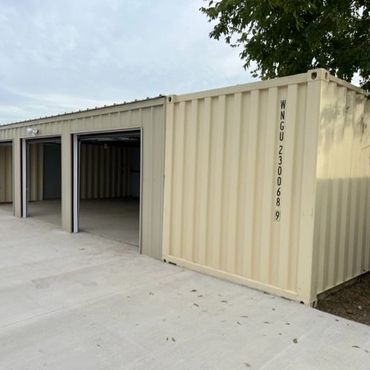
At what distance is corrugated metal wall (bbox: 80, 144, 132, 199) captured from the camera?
13914mm

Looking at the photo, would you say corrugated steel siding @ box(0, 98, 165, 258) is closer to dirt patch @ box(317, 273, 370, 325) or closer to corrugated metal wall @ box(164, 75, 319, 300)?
corrugated metal wall @ box(164, 75, 319, 300)

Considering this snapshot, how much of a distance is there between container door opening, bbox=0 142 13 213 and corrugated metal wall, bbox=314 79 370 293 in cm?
1104

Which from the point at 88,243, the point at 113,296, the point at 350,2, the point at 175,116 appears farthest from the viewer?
the point at 88,243

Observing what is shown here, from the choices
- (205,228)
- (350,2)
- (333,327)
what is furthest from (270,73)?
(333,327)

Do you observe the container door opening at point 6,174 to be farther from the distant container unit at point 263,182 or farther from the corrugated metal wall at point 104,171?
the distant container unit at point 263,182

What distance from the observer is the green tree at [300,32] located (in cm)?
441

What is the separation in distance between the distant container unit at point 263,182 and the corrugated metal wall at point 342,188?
12mm

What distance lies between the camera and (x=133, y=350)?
2.66 m

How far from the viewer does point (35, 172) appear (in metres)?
12.7

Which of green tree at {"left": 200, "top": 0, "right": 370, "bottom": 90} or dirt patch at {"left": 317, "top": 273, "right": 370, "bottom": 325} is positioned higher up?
green tree at {"left": 200, "top": 0, "right": 370, "bottom": 90}

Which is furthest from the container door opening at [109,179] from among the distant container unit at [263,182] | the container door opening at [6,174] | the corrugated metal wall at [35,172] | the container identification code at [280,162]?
the container identification code at [280,162]

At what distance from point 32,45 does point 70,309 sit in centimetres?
929

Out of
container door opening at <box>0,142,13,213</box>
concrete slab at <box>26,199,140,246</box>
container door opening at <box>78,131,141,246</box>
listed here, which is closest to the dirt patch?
concrete slab at <box>26,199,140,246</box>

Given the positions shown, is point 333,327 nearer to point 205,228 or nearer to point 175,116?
point 205,228
